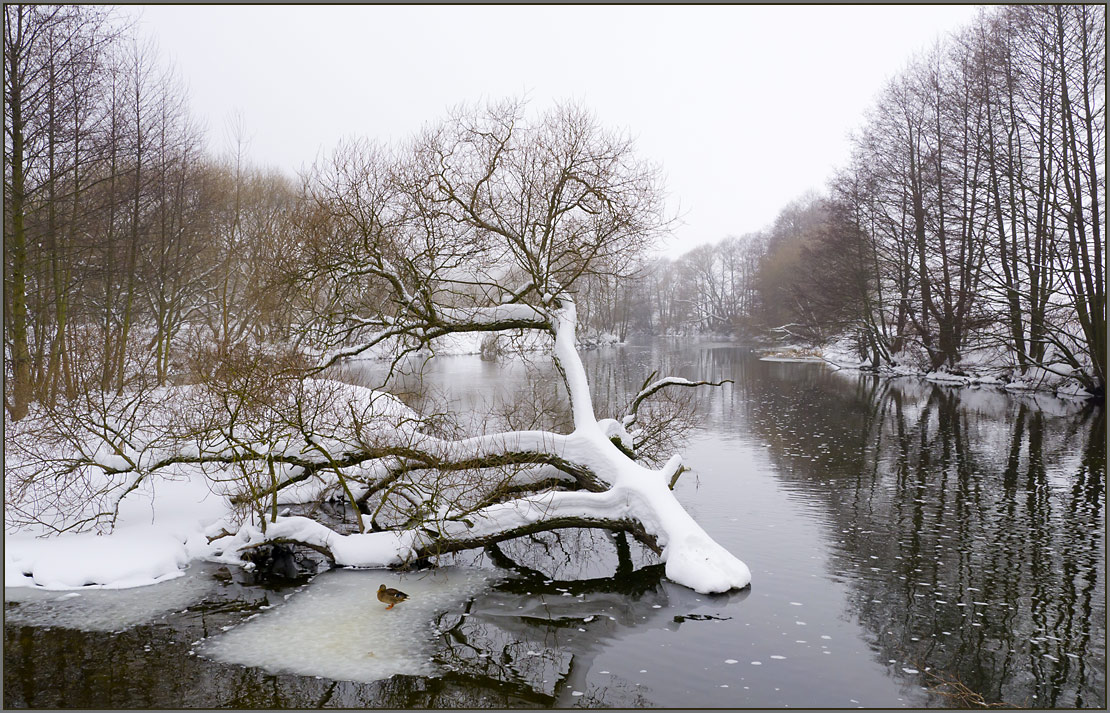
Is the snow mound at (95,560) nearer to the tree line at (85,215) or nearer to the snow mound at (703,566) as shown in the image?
the tree line at (85,215)

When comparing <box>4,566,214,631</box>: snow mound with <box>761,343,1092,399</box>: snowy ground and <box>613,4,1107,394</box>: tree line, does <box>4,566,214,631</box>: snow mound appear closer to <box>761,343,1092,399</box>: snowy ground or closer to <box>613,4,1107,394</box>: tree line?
<box>613,4,1107,394</box>: tree line

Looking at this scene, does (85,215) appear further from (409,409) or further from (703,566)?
(703,566)

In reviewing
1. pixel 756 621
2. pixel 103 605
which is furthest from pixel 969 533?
pixel 103 605

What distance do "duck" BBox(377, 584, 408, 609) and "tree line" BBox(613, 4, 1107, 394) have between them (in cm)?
1445

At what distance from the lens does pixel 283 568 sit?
10.4 meters

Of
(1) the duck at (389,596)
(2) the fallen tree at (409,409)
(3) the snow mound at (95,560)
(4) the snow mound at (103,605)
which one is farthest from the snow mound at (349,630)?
(3) the snow mound at (95,560)

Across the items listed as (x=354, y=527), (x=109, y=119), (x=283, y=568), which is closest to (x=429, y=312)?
(x=354, y=527)

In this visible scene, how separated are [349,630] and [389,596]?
A: 0.79 meters

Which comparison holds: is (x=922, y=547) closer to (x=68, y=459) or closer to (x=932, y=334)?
(x=68, y=459)

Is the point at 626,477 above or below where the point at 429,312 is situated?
below

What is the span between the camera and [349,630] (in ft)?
26.5

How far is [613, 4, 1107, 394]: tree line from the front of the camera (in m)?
23.9

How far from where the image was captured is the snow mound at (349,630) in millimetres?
→ 7257

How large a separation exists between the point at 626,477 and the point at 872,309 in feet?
107
